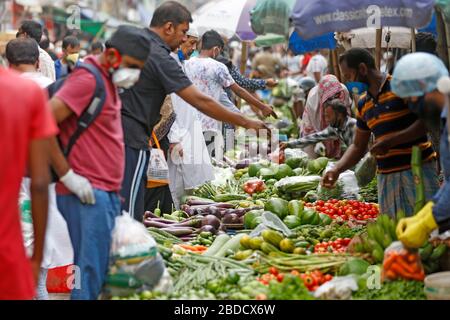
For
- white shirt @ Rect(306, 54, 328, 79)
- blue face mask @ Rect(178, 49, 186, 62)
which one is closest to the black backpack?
blue face mask @ Rect(178, 49, 186, 62)

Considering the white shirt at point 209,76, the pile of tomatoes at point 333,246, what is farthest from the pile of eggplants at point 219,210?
the white shirt at point 209,76

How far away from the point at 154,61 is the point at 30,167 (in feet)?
8.76

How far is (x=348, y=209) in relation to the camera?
9.16m

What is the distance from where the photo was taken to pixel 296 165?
1190cm

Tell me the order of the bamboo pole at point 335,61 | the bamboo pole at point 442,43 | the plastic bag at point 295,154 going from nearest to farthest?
the bamboo pole at point 442,43, the plastic bag at point 295,154, the bamboo pole at point 335,61

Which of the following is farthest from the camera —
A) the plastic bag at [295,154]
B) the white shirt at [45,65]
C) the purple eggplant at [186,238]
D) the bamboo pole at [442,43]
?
the plastic bag at [295,154]

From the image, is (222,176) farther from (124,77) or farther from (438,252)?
(124,77)

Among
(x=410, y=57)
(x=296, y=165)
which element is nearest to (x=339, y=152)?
(x=296, y=165)

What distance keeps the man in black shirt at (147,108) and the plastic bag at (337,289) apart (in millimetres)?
1392

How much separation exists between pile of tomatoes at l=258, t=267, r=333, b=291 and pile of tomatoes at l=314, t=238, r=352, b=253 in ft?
2.03

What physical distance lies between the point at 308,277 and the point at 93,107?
6.95 feet

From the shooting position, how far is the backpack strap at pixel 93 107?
557 cm

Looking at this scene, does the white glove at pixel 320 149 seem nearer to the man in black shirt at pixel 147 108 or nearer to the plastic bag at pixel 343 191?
the plastic bag at pixel 343 191
